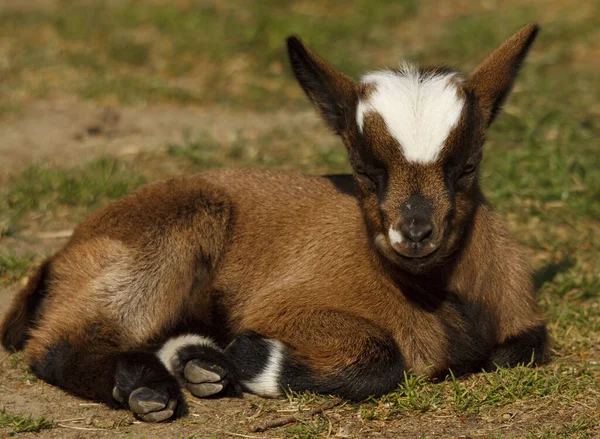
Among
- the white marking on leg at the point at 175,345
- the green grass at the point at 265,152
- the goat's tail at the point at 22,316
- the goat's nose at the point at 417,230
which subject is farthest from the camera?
the green grass at the point at 265,152

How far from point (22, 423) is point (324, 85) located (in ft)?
8.15

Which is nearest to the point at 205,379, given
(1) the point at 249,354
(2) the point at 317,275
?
(1) the point at 249,354

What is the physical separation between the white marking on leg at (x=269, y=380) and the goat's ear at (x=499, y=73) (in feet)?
5.91

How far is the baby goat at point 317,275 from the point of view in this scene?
5.38 m

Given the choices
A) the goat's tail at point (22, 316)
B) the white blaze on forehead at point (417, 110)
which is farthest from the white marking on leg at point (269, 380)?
the goat's tail at point (22, 316)

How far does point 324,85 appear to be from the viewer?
593 centimetres

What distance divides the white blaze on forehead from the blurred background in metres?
1.79

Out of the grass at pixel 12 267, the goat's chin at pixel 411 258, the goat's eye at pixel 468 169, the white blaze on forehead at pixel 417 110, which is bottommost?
the grass at pixel 12 267

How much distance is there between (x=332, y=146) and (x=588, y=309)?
3.54 metres

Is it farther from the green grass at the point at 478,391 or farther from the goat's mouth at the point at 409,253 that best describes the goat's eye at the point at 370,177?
the green grass at the point at 478,391

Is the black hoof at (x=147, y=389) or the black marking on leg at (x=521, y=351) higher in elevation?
the black marking on leg at (x=521, y=351)

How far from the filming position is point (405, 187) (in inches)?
209

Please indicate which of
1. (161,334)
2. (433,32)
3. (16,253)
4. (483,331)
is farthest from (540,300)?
(433,32)

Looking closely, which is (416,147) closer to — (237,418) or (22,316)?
(237,418)
